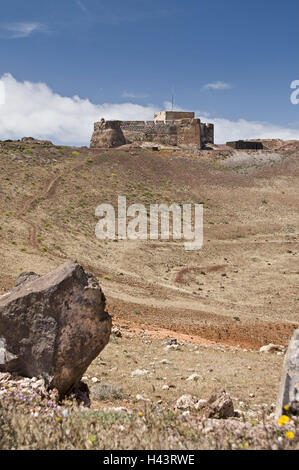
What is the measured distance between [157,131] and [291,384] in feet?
184

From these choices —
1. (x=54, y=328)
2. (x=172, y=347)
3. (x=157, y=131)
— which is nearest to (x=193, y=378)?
(x=172, y=347)

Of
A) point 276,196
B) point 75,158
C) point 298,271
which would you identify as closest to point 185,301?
point 298,271

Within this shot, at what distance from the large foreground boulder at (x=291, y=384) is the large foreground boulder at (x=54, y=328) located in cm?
246

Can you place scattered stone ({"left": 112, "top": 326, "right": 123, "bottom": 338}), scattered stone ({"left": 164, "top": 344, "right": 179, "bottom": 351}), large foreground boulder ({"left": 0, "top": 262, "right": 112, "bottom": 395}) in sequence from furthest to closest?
scattered stone ({"left": 112, "top": 326, "right": 123, "bottom": 338})
scattered stone ({"left": 164, "top": 344, "right": 179, "bottom": 351})
large foreground boulder ({"left": 0, "top": 262, "right": 112, "bottom": 395})

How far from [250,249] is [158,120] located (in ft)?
107

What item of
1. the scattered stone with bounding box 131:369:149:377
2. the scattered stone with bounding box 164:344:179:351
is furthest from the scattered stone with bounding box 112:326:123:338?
the scattered stone with bounding box 131:369:149:377

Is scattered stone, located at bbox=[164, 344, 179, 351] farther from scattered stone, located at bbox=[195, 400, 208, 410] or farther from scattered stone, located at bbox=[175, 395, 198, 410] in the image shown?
scattered stone, located at bbox=[195, 400, 208, 410]

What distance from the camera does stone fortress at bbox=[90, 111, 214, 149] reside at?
56.0 meters

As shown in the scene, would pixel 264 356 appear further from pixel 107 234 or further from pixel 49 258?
pixel 107 234

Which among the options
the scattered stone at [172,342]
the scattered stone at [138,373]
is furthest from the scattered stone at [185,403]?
the scattered stone at [172,342]

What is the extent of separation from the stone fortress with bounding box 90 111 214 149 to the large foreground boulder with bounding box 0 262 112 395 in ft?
167

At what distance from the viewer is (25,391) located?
537cm

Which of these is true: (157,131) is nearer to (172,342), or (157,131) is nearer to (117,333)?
(117,333)

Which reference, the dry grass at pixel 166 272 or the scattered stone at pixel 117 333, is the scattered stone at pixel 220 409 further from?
the scattered stone at pixel 117 333
